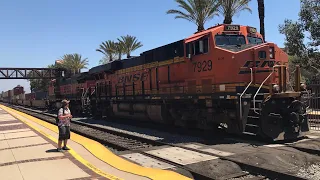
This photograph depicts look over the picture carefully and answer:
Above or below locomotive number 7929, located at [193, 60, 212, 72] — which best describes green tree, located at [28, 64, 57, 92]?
above

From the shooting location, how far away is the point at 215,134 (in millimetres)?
11977

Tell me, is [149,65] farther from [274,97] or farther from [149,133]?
[274,97]

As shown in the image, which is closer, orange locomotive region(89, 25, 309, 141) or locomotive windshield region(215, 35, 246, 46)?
orange locomotive region(89, 25, 309, 141)

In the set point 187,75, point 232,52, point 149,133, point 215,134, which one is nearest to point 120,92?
point 149,133

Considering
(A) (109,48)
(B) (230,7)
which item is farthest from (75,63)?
(B) (230,7)

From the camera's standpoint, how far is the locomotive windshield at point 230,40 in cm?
1125

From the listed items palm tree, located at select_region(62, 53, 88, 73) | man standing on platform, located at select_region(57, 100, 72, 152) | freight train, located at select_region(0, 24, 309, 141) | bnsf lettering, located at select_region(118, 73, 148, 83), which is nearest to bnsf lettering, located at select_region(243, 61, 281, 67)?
freight train, located at select_region(0, 24, 309, 141)

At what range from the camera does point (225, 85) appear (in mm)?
10789

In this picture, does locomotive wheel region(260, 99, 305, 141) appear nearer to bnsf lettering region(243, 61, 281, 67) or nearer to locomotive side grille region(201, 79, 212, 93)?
bnsf lettering region(243, 61, 281, 67)

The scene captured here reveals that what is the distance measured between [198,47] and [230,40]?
1.18m

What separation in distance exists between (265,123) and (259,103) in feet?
2.21

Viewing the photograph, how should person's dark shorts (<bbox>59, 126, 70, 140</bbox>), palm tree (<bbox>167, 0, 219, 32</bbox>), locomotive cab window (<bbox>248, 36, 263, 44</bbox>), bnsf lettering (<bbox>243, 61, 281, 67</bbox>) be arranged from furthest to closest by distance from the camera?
palm tree (<bbox>167, 0, 219, 32</bbox>)
locomotive cab window (<bbox>248, 36, 263, 44</bbox>)
bnsf lettering (<bbox>243, 61, 281, 67</bbox>)
person's dark shorts (<bbox>59, 126, 70, 140</bbox>)

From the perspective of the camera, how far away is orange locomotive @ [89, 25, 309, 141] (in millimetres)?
9914

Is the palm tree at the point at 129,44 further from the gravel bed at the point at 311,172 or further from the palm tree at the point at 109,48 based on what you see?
the gravel bed at the point at 311,172
